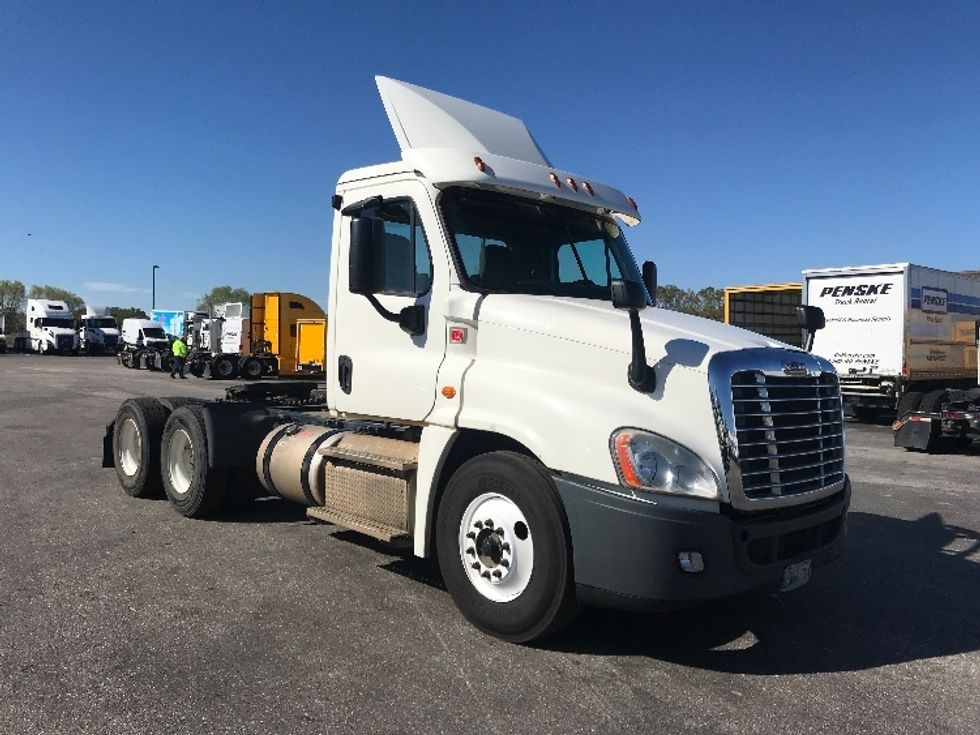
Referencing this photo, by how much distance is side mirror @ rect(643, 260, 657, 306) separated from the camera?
20.2 ft

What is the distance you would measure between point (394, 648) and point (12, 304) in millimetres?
125465

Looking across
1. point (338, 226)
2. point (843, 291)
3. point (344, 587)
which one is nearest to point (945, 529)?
point (344, 587)

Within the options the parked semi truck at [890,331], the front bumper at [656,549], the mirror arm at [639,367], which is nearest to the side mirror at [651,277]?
the mirror arm at [639,367]

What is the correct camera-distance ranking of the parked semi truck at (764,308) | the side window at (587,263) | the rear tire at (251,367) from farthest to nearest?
the rear tire at (251,367) → the parked semi truck at (764,308) → the side window at (587,263)

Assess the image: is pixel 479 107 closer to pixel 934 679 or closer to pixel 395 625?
pixel 395 625

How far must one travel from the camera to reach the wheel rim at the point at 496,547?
14.0ft

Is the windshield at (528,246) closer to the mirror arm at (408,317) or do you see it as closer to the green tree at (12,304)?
the mirror arm at (408,317)

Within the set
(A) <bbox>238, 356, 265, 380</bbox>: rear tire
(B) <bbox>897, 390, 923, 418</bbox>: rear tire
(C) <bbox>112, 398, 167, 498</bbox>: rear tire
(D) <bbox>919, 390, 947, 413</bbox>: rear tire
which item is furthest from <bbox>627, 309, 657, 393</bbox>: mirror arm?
(A) <bbox>238, 356, 265, 380</bbox>: rear tire

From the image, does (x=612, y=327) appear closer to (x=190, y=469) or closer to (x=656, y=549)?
(x=656, y=549)

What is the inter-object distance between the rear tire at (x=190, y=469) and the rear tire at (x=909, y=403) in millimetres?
12573

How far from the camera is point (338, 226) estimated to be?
19.6ft

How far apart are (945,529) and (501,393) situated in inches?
217

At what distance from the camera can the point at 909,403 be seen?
15.5 meters

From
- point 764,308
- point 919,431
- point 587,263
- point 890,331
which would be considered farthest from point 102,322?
point 587,263
